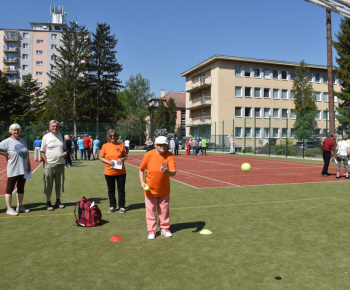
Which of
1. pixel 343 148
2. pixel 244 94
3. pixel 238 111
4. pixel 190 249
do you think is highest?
pixel 244 94

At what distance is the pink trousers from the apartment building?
9076cm

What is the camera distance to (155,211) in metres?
5.65

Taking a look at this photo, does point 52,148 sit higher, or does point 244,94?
point 244,94

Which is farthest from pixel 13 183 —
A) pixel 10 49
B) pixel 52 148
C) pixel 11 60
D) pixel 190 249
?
pixel 10 49

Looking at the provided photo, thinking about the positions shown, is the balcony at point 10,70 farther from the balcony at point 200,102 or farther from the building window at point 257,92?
the building window at point 257,92

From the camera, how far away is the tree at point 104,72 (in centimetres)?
5669

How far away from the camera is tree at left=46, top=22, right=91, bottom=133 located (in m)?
54.0

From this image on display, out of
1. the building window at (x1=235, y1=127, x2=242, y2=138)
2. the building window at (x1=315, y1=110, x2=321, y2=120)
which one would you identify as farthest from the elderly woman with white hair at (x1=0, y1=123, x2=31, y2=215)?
the building window at (x1=235, y1=127, x2=242, y2=138)

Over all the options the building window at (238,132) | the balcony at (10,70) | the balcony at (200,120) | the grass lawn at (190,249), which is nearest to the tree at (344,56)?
the building window at (238,132)

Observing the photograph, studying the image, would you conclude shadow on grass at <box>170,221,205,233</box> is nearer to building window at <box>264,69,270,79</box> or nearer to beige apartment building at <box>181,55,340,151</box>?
beige apartment building at <box>181,55,340,151</box>

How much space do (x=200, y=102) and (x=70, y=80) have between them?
69.2 feet

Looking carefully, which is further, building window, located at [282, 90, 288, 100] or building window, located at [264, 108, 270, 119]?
building window, located at [282, 90, 288, 100]

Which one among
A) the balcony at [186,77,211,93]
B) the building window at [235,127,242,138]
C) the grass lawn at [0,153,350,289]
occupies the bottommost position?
the grass lawn at [0,153,350,289]

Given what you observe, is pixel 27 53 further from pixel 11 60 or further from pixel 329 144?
pixel 329 144
